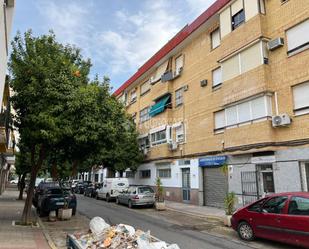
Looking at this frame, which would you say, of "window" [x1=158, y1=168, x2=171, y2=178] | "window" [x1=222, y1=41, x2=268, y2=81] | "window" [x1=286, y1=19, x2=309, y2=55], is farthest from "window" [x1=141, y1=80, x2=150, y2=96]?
"window" [x1=286, y1=19, x2=309, y2=55]

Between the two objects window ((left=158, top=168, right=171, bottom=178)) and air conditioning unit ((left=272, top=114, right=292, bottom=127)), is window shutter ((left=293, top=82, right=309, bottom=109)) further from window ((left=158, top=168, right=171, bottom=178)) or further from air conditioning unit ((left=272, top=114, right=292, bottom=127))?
window ((left=158, top=168, right=171, bottom=178))

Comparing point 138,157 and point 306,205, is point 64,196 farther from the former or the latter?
point 138,157

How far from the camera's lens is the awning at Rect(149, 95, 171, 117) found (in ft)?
88.9

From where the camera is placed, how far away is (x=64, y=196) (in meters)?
16.9

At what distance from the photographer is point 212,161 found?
20250mm

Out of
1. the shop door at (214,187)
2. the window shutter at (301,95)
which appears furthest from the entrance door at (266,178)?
the window shutter at (301,95)

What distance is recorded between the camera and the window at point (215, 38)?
69.9 ft

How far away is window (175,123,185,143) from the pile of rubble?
17.7 metres

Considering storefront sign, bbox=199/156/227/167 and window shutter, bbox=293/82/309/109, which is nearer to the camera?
window shutter, bbox=293/82/309/109

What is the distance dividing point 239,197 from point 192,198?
5.33 meters

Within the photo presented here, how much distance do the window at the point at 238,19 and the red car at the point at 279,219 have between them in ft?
39.8

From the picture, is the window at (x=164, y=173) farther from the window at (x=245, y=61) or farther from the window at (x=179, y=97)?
the window at (x=245, y=61)

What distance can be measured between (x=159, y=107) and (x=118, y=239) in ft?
71.6

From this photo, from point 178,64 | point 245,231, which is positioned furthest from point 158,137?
point 245,231
